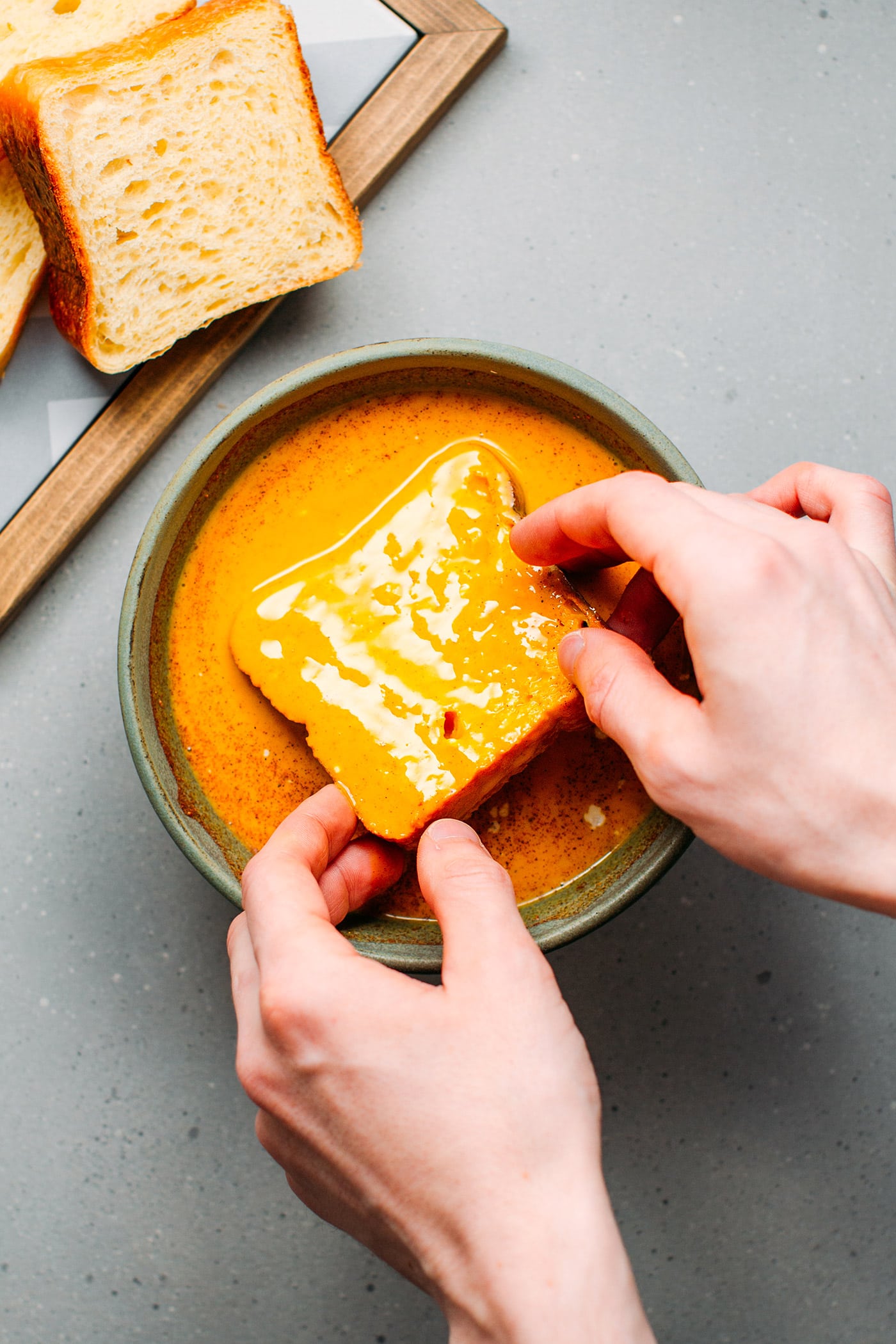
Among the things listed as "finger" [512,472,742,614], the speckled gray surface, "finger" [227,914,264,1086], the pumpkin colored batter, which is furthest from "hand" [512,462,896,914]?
the speckled gray surface

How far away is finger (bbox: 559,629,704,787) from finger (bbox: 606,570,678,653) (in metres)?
0.07

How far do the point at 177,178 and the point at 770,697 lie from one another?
3.21 ft

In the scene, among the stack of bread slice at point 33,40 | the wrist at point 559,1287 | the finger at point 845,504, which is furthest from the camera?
the stack of bread slice at point 33,40

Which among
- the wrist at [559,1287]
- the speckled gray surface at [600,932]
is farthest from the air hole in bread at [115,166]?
the wrist at [559,1287]

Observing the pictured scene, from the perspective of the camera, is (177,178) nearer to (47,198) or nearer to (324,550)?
(47,198)

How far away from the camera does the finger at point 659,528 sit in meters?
0.79

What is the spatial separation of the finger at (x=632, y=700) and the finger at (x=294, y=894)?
301mm

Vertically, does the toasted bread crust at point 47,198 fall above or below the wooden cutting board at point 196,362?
above

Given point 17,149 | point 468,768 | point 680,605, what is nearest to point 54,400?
point 17,149

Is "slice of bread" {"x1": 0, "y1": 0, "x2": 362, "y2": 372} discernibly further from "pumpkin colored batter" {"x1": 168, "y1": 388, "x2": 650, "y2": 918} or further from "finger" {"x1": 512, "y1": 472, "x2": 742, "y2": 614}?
"finger" {"x1": 512, "y1": 472, "x2": 742, "y2": 614}

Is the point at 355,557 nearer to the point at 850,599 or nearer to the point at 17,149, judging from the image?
the point at 850,599

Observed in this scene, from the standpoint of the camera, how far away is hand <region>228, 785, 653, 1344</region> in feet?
2.39

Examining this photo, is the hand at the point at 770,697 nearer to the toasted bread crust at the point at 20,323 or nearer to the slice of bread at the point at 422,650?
the slice of bread at the point at 422,650

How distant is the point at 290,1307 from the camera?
132cm
